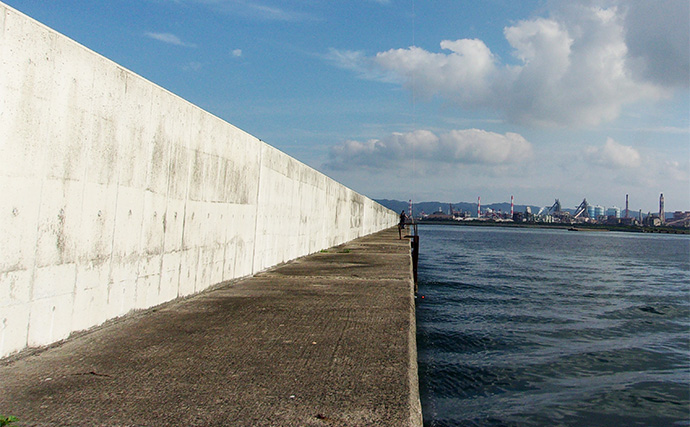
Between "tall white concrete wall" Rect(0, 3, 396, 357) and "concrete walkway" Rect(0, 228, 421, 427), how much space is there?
28cm

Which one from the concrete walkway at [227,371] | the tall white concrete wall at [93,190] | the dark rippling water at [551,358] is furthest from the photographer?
the dark rippling water at [551,358]

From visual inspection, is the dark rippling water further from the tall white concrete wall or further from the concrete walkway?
the tall white concrete wall

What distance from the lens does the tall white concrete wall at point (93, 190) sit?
125 inches

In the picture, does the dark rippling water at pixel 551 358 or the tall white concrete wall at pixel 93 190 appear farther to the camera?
the dark rippling water at pixel 551 358

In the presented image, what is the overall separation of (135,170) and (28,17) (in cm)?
154

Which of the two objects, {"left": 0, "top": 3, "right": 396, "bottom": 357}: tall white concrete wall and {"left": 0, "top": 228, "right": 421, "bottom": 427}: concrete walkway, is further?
{"left": 0, "top": 3, "right": 396, "bottom": 357}: tall white concrete wall

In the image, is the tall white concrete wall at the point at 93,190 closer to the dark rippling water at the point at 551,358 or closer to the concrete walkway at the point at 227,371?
the concrete walkway at the point at 227,371

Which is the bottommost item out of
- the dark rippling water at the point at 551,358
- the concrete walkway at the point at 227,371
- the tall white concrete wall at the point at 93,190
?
the dark rippling water at the point at 551,358

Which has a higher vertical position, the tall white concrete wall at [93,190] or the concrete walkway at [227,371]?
the tall white concrete wall at [93,190]

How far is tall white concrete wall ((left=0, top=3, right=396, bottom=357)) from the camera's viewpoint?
3.16m

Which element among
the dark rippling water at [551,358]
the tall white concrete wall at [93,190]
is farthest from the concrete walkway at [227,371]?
the dark rippling water at [551,358]

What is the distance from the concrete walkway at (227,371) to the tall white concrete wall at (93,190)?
0.28m

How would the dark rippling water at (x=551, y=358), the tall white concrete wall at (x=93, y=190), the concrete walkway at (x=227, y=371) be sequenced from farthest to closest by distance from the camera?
the dark rippling water at (x=551, y=358) → the tall white concrete wall at (x=93, y=190) → the concrete walkway at (x=227, y=371)

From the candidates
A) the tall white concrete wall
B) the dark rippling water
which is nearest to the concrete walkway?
the tall white concrete wall
